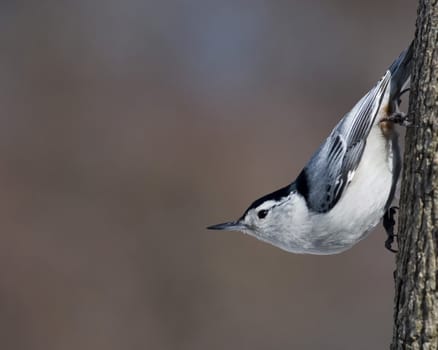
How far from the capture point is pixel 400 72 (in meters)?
2.86

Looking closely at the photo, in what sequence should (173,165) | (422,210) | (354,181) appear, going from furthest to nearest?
(173,165)
(354,181)
(422,210)

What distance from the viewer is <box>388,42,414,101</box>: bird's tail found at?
282cm

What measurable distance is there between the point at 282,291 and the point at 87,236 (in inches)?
63.2

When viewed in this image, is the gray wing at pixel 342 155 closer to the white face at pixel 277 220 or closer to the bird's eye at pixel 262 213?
the white face at pixel 277 220

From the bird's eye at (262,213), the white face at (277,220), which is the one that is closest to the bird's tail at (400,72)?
the white face at (277,220)

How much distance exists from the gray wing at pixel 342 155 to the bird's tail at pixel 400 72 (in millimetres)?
31

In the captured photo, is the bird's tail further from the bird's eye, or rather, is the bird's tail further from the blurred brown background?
the blurred brown background

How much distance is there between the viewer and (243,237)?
611 centimetres

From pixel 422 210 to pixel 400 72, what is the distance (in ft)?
2.45

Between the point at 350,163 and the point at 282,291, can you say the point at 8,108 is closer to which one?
the point at 282,291

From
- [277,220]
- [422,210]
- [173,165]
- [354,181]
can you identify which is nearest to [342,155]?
[354,181]

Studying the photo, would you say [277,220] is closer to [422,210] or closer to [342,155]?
[342,155]

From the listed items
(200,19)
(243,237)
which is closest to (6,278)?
(243,237)

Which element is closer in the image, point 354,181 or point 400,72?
point 400,72
